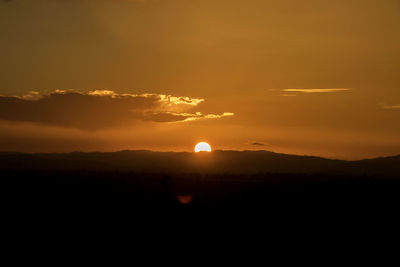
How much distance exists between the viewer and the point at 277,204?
28.2 meters

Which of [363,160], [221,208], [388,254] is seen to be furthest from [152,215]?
[363,160]

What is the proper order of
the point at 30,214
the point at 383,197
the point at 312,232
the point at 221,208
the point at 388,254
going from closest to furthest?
the point at 388,254 → the point at 312,232 → the point at 30,214 → the point at 221,208 → the point at 383,197

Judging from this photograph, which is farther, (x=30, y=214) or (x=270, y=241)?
(x=30, y=214)

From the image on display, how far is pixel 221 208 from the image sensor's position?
26.9 metres

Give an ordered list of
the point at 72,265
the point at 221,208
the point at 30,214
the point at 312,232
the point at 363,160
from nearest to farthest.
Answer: the point at 72,265, the point at 312,232, the point at 30,214, the point at 221,208, the point at 363,160

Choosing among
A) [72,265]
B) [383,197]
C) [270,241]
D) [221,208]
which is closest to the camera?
[72,265]

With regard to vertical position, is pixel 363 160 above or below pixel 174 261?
above

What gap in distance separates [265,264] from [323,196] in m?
16.7

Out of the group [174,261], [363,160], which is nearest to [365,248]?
[174,261]

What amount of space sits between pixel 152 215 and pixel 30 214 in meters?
5.54

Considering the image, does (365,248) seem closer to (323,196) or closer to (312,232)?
(312,232)

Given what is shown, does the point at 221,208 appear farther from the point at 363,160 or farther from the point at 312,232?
the point at 363,160

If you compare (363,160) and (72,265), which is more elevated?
(363,160)

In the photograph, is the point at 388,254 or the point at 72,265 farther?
the point at 388,254
